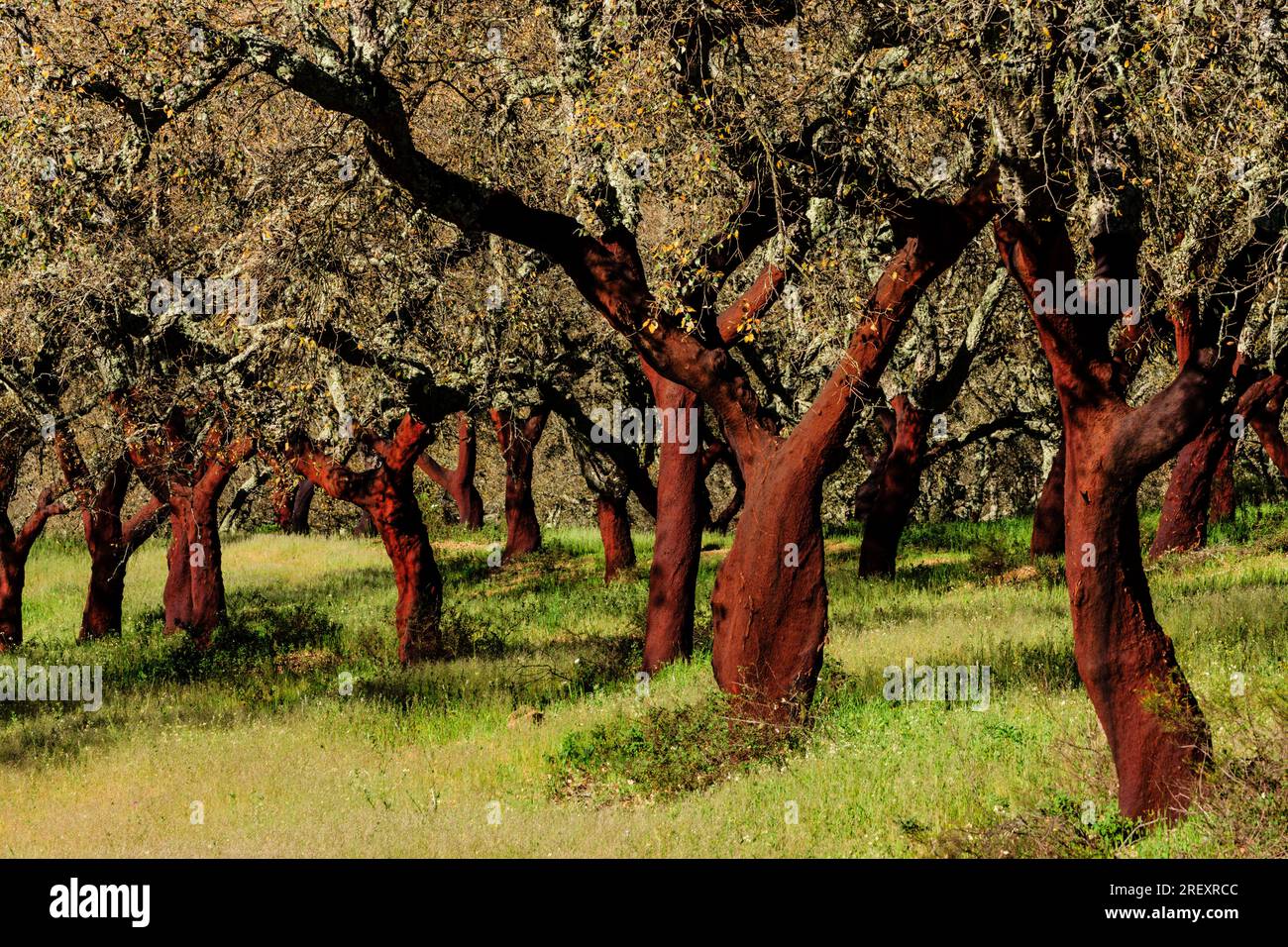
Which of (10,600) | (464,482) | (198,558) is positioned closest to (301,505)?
(464,482)

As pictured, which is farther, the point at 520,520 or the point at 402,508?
the point at 520,520

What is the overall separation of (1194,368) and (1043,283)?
1055 millimetres

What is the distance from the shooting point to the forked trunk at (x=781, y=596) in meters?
10.9

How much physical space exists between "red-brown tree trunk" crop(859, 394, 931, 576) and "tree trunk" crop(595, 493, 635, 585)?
410 centimetres

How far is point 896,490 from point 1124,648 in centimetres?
1270

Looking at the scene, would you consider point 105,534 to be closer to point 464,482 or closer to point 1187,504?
point 464,482

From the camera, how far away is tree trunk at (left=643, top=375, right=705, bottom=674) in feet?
46.8

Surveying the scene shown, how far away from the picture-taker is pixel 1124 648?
8102 mm

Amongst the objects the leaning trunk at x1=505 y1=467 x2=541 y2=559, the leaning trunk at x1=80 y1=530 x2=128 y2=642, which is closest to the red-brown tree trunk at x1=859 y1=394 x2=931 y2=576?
the leaning trunk at x1=505 y1=467 x2=541 y2=559

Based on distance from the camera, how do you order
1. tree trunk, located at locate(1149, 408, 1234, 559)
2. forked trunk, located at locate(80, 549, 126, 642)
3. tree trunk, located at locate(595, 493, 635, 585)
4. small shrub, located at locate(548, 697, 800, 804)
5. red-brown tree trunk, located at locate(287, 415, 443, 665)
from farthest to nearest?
tree trunk, located at locate(595, 493, 635, 585) < forked trunk, located at locate(80, 549, 126, 642) < tree trunk, located at locate(1149, 408, 1234, 559) < red-brown tree trunk, located at locate(287, 415, 443, 665) < small shrub, located at locate(548, 697, 800, 804)

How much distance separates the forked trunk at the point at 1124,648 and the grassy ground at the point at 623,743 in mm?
260

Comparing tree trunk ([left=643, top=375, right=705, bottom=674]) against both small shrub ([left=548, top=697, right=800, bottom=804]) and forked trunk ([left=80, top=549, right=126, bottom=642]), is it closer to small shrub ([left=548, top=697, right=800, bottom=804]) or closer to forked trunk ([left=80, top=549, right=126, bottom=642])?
small shrub ([left=548, top=697, right=800, bottom=804])

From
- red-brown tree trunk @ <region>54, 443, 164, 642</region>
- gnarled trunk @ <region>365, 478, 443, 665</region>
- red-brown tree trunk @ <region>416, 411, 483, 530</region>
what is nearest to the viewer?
gnarled trunk @ <region>365, 478, 443, 665</region>

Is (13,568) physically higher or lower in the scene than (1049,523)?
lower
